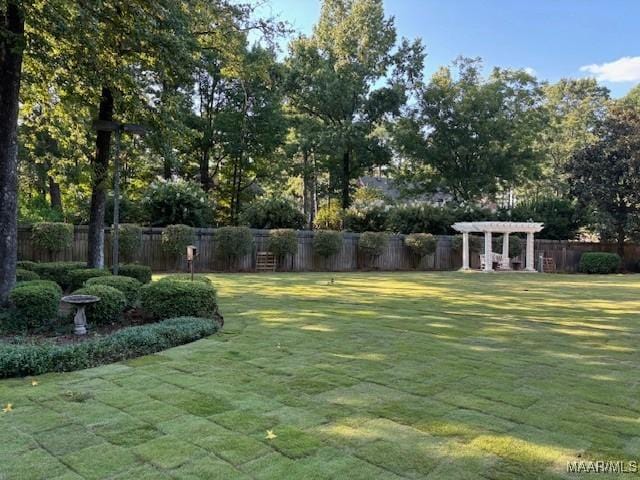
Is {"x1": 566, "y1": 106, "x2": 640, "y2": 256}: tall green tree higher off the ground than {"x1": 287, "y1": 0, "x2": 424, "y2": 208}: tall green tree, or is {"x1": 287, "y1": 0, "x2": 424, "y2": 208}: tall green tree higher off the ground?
{"x1": 287, "y1": 0, "x2": 424, "y2": 208}: tall green tree


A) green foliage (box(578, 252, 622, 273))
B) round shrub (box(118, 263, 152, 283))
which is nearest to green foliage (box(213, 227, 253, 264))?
round shrub (box(118, 263, 152, 283))

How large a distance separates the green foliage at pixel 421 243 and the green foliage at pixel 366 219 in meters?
2.39

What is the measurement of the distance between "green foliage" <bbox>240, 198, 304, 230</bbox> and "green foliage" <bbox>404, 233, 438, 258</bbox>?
5090 millimetres

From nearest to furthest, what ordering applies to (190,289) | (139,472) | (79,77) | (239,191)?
(139,472) < (190,289) < (79,77) < (239,191)

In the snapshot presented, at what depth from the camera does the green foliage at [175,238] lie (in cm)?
1622

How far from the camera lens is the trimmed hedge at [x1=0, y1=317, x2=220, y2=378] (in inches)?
159

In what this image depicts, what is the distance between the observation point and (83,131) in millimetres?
10617

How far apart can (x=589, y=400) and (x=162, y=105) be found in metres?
8.38

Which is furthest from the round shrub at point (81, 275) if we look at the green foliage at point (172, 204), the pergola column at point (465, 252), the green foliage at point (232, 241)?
the pergola column at point (465, 252)

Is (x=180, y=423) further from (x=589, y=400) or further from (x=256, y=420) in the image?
(x=589, y=400)

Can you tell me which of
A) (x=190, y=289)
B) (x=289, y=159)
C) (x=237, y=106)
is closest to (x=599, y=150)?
(x=289, y=159)

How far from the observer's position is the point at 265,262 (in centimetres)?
1834

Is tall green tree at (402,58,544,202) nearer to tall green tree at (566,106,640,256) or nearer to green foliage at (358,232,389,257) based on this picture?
tall green tree at (566,106,640,256)

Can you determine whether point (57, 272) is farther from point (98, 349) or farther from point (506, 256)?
point (506, 256)
